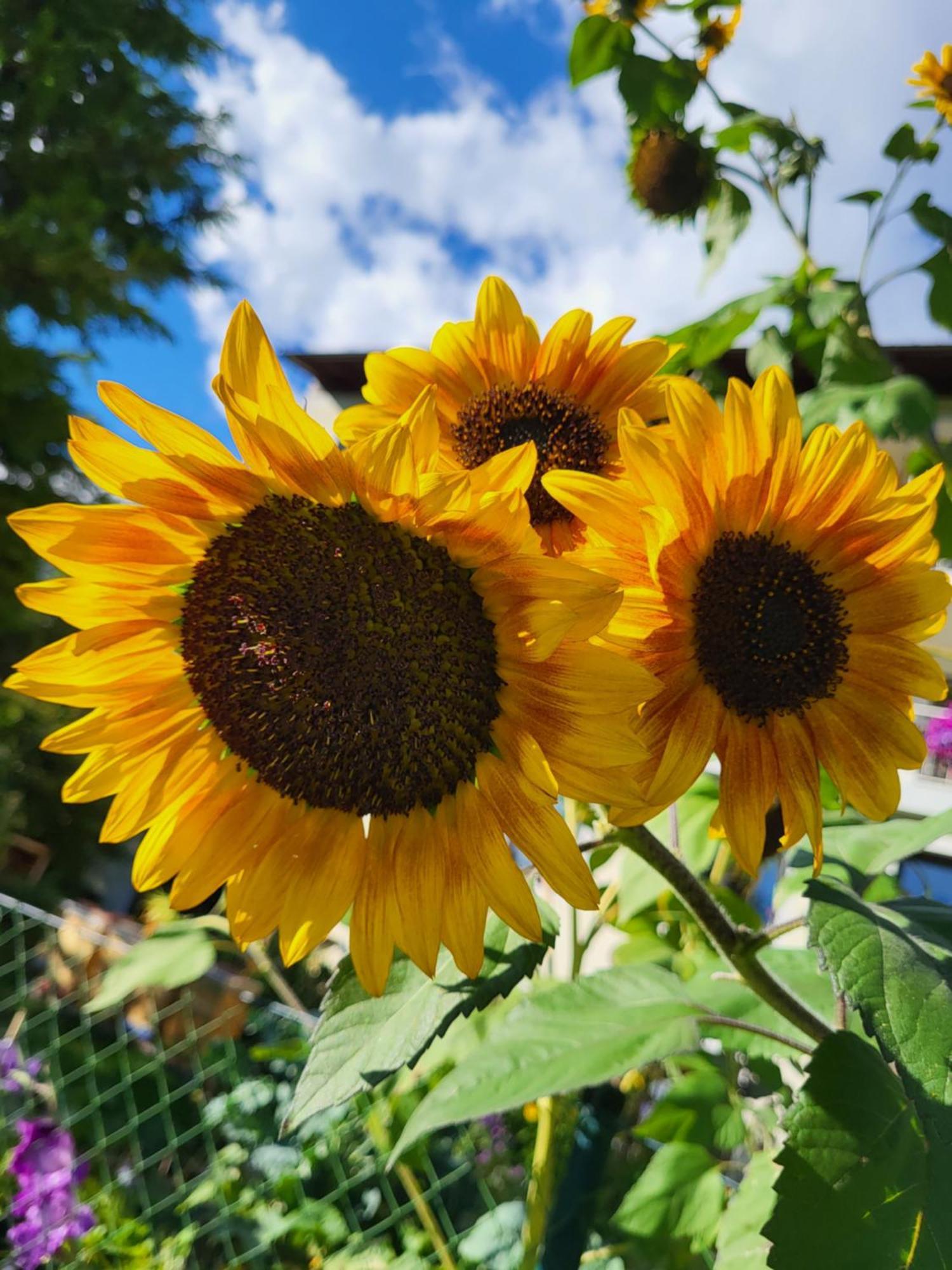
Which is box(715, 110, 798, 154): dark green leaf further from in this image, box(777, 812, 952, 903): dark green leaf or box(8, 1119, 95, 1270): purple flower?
box(8, 1119, 95, 1270): purple flower

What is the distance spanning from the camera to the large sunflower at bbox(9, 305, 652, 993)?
54cm

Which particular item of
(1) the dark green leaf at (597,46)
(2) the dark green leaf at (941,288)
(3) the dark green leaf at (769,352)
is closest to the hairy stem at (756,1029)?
(3) the dark green leaf at (769,352)

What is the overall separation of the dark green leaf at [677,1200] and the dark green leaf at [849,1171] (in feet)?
2.03

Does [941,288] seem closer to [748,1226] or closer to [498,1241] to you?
[748,1226]

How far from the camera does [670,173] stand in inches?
72.6

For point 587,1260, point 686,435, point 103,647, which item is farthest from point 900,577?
point 587,1260

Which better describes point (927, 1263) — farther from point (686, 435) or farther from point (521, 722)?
point (686, 435)

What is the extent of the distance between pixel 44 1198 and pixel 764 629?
7.56 ft

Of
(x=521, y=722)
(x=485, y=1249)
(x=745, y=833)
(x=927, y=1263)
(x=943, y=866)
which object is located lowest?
(x=943, y=866)

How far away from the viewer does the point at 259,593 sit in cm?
65

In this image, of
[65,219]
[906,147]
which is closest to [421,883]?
[906,147]

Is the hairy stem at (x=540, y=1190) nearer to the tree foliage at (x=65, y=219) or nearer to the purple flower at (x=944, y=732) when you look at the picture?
the purple flower at (x=944, y=732)

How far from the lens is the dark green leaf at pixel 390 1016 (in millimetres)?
624

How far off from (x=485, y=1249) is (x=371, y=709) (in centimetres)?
124
